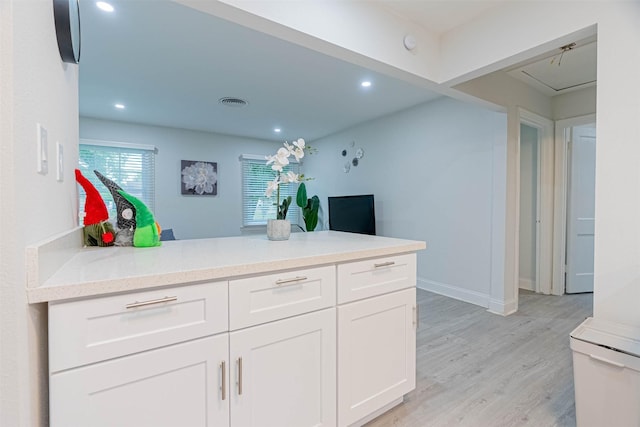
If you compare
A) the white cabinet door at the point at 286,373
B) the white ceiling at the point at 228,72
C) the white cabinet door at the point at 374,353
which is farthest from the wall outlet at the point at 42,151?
the white ceiling at the point at 228,72

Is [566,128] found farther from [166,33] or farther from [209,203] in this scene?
[209,203]

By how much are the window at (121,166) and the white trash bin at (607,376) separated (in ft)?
17.4

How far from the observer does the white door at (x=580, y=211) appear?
365 centimetres

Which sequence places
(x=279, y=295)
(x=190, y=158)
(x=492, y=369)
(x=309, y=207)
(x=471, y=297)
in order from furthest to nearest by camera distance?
(x=309, y=207)
(x=190, y=158)
(x=471, y=297)
(x=492, y=369)
(x=279, y=295)

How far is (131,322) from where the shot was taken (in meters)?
0.90

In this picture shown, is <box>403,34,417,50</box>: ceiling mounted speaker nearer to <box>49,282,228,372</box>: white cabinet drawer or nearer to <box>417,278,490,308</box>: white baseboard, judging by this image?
<box>49,282,228,372</box>: white cabinet drawer

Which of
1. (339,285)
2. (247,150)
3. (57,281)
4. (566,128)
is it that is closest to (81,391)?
(57,281)

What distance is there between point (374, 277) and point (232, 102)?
3.25m

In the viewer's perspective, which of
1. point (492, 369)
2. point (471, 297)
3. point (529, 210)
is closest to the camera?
point (492, 369)

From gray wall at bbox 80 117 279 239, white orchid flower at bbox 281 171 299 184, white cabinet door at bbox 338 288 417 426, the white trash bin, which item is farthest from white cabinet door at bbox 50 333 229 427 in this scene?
gray wall at bbox 80 117 279 239

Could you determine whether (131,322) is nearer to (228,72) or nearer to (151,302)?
(151,302)

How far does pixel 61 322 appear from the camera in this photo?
80cm

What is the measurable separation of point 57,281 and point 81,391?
0.32 m

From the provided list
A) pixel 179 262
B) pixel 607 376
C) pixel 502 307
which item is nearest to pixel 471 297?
pixel 502 307
